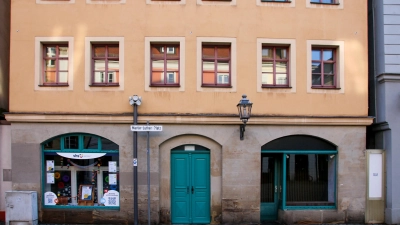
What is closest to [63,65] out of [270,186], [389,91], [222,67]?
[222,67]

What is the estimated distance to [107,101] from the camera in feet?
37.7

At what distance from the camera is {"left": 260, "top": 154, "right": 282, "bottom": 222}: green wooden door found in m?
12.2

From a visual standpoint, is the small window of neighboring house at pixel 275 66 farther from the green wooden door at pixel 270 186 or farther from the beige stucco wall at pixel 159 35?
the green wooden door at pixel 270 186

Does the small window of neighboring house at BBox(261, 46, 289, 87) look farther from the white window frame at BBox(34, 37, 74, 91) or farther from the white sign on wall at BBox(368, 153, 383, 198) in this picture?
the white window frame at BBox(34, 37, 74, 91)

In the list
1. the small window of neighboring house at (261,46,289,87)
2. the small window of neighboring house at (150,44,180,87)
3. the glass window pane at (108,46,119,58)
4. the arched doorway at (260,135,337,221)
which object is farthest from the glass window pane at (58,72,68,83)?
the arched doorway at (260,135,337,221)

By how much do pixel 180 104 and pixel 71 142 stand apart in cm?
377

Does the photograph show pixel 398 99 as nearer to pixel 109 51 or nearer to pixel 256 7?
pixel 256 7

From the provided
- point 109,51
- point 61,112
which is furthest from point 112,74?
point 61,112

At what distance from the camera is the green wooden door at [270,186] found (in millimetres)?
12188

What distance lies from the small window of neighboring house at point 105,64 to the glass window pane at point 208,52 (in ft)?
9.42

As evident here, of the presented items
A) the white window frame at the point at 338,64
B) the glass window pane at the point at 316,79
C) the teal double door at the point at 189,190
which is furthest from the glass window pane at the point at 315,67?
the teal double door at the point at 189,190

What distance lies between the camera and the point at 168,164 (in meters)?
11.6

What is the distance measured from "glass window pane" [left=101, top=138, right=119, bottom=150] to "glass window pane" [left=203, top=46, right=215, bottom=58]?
415 centimetres

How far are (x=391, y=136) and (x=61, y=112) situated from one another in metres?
10.7
